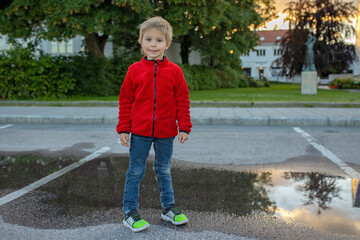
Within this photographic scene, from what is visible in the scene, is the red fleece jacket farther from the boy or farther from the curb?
the curb

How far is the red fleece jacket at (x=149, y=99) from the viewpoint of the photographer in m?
2.85

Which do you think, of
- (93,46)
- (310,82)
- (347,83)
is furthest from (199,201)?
(347,83)

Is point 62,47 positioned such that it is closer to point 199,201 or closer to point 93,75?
point 93,75

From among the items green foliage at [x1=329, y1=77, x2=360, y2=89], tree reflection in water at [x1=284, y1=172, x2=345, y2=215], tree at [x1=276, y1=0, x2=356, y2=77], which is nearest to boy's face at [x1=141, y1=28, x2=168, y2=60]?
tree reflection in water at [x1=284, y1=172, x2=345, y2=215]

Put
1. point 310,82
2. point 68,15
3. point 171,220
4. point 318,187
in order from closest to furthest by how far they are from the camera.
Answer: point 171,220 < point 318,187 < point 68,15 < point 310,82

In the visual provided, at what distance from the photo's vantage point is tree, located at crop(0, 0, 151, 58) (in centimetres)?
1337

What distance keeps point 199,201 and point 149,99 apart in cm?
127

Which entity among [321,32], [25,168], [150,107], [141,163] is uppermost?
[321,32]

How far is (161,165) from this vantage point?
119 inches

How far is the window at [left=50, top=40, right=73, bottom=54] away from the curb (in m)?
15.4

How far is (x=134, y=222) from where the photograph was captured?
2.86 metres

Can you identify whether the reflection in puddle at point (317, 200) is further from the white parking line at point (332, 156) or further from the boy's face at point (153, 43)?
the boy's face at point (153, 43)

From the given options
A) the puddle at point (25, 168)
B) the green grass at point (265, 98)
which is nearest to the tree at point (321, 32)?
the green grass at point (265, 98)

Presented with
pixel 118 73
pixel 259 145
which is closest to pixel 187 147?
pixel 259 145
